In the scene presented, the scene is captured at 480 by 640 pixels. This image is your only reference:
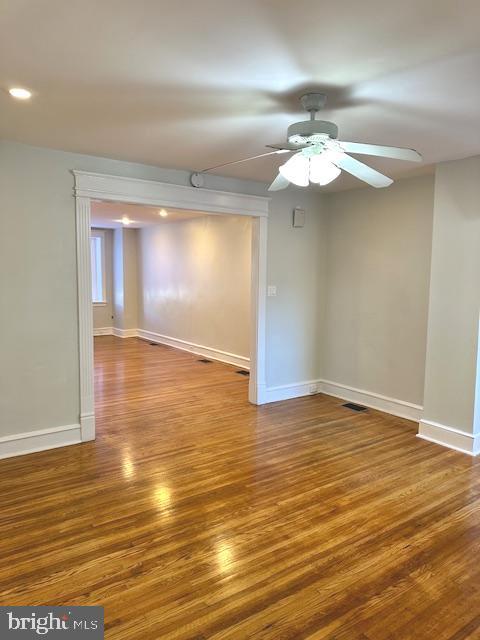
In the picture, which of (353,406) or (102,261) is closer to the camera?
(353,406)

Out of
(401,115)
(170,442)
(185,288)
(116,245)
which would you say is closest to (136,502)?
(170,442)

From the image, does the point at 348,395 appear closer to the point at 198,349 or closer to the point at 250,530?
the point at 250,530

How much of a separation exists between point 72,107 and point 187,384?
12.5 feet

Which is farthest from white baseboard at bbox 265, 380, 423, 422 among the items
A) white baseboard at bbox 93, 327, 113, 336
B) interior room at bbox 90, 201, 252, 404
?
white baseboard at bbox 93, 327, 113, 336

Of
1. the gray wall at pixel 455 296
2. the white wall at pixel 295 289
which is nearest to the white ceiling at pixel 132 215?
the white wall at pixel 295 289

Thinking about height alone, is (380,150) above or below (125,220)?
below

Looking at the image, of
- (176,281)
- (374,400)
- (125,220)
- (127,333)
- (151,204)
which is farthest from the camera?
(127,333)

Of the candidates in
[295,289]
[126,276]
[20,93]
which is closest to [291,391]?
[295,289]

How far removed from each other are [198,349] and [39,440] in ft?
13.7

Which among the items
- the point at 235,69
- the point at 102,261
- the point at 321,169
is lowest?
the point at 102,261

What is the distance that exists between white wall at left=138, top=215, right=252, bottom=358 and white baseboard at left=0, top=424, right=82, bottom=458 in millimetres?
3233

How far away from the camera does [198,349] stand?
24.9ft

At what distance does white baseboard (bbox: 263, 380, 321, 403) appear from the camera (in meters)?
4.94

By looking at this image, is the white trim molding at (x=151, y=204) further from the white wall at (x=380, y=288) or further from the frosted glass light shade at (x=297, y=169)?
the frosted glass light shade at (x=297, y=169)
